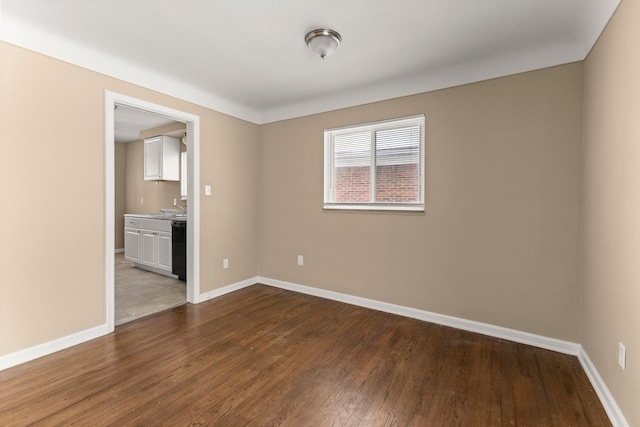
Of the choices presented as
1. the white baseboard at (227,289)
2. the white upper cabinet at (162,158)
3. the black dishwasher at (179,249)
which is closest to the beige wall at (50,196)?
the white baseboard at (227,289)

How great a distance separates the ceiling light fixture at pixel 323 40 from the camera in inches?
87.0

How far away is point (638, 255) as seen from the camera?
143 cm

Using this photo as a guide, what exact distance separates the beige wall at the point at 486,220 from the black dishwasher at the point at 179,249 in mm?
2077

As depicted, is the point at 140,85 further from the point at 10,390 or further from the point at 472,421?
the point at 472,421

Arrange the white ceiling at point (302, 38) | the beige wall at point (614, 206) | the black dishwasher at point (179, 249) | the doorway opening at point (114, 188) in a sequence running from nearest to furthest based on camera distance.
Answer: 1. the beige wall at point (614, 206)
2. the white ceiling at point (302, 38)
3. the doorway opening at point (114, 188)
4. the black dishwasher at point (179, 249)

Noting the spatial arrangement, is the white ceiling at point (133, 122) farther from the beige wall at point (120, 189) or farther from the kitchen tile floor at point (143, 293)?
the kitchen tile floor at point (143, 293)

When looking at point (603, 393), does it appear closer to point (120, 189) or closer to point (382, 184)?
point (382, 184)

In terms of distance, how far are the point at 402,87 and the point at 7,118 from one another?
3281 millimetres

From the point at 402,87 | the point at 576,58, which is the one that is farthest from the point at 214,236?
the point at 576,58

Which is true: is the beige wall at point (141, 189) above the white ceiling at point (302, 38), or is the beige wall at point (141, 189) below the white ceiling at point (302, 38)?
below

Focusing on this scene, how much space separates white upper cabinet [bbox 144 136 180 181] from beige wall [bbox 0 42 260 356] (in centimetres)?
280

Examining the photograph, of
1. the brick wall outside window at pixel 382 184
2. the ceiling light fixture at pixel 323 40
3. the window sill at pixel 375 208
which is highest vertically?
the ceiling light fixture at pixel 323 40

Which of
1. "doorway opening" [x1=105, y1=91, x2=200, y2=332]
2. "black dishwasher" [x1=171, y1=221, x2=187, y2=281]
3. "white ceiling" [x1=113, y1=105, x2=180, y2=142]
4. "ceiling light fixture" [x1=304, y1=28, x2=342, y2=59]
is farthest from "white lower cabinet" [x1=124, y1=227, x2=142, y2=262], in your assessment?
"ceiling light fixture" [x1=304, y1=28, x2=342, y2=59]

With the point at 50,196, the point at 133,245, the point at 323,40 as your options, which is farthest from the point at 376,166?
the point at 133,245
